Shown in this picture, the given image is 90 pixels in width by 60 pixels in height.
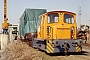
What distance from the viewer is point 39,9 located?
2050 cm

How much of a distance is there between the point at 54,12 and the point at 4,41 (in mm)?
19440

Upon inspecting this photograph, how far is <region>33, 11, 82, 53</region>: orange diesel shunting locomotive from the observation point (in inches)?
539

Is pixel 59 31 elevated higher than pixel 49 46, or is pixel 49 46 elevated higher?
pixel 59 31

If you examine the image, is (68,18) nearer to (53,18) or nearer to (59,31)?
(53,18)

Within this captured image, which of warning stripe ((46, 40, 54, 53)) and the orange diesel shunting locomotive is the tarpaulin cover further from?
warning stripe ((46, 40, 54, 53))

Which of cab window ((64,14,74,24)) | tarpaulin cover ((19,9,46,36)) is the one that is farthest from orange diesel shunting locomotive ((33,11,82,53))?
tarpaulin cover ((19,9,46,36))

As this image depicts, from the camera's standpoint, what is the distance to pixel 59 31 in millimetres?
14133

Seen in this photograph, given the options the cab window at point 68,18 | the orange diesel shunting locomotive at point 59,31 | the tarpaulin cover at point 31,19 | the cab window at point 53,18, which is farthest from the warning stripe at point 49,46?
the tarpaulin cover at point 31,19

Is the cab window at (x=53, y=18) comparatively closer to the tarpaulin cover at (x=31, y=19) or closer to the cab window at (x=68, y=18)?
the cab window at (x=68, y=18)

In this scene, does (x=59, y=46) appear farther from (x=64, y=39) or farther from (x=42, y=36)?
(x=42, y=36)

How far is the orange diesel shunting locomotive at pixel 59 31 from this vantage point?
44.9 ft

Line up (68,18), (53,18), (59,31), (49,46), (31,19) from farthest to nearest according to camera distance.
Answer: (31,19) < (68,18) < (53,18) < (59,31) < (49,46)

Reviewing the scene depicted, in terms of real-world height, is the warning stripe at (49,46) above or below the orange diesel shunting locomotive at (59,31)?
below

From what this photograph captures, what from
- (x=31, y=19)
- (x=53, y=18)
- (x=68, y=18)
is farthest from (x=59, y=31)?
(x=31, y=19)
